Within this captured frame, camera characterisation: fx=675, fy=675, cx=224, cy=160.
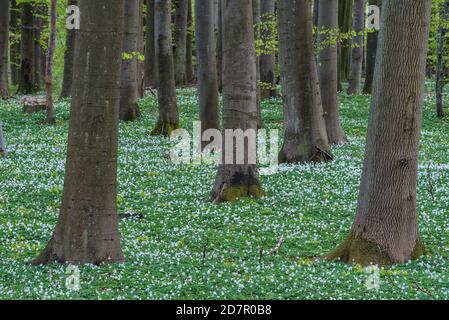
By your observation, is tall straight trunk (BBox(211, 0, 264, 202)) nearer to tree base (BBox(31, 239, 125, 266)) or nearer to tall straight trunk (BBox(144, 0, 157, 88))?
tree base (BBox(31, 239, 125, 266))

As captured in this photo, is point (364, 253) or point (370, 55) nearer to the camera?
point (364, 253)

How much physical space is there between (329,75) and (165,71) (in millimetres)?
5172

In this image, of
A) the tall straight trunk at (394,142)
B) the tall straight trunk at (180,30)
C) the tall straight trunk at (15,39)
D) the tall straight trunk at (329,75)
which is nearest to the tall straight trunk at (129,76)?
the tall straight trunk at (329,75)

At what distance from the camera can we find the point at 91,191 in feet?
28.0

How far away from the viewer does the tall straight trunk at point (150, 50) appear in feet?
99.5

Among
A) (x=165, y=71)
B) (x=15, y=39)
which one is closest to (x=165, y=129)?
(x=165, y=71)

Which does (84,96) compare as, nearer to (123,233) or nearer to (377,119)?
(123,233)

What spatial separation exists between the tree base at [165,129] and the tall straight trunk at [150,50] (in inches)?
322

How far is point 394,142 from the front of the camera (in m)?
8.57

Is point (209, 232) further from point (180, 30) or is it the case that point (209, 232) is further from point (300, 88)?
point (180, 30)

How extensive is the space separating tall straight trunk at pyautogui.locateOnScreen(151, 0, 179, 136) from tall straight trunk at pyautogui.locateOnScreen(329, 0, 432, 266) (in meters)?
12.8

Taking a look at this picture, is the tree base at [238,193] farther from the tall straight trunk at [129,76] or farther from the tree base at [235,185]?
the tall straight trunk at [129,76]

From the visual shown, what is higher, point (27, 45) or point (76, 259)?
point (27, 45)
